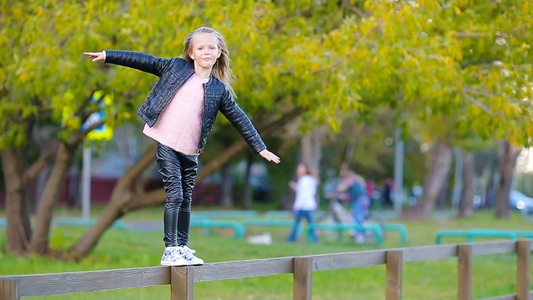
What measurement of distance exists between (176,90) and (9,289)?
67.9 inches

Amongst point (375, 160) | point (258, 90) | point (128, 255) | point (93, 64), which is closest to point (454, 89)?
point (258, 90)

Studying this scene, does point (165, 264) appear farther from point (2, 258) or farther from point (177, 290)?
point (2, 258)

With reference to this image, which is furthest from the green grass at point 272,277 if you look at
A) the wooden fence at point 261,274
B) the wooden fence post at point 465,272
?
the wooden fence post at point 465,272

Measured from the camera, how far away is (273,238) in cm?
2002

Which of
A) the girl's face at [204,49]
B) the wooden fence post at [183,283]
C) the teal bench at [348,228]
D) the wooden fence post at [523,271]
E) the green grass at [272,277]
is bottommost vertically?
the green grass at [272,277]

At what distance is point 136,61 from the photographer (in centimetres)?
498

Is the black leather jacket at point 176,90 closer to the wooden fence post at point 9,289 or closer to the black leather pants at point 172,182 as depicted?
the black leather pants at point 172,182

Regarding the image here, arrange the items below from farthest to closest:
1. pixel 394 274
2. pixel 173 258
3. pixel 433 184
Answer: pixel 433 184
pixel 394 274
pixel 173 258

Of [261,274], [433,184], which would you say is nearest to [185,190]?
[261,274]

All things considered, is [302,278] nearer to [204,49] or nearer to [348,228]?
[204,49]

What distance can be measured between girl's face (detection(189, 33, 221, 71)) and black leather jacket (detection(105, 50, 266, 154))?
0.10m

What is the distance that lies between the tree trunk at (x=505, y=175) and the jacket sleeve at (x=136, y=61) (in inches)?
1148

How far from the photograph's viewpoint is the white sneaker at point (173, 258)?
4926mm

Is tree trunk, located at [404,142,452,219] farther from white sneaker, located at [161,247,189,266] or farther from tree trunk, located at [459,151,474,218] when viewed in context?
white sneaker, located at [161,247,189,266]
